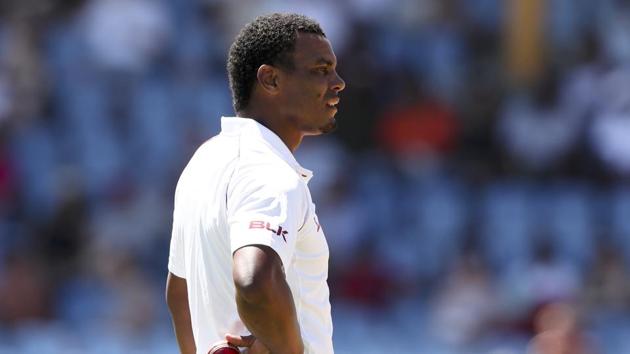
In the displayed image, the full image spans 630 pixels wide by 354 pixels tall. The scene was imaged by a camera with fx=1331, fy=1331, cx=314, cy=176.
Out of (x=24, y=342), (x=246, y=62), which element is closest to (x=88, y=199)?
(x=24, y=342)

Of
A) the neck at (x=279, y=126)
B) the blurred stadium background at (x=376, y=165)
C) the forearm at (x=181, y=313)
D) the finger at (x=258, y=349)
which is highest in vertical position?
the blurred stadium background at (x=376, y=165)

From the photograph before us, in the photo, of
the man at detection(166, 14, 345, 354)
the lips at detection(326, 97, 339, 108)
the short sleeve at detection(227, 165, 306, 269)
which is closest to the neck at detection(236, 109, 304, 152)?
the man at detection(166, 14, 345, 354)

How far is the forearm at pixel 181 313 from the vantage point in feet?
12.5

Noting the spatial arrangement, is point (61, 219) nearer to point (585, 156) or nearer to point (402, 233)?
point (402, 233)

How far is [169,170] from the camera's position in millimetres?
11094

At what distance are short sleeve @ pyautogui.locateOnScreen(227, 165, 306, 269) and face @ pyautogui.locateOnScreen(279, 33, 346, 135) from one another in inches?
9.6

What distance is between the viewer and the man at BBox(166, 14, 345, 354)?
3.29 m

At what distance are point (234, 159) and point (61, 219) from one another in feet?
25.2

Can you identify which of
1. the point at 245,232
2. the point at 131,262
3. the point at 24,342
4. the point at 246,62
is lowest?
the point at 245,232

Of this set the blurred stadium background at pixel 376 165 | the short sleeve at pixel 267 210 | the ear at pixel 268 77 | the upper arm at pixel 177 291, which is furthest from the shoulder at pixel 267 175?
the blurred stadium background at pixel 376 165

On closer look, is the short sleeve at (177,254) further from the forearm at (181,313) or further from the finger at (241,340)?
the finger at (241,340)

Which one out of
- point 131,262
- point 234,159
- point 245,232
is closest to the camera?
point 245,232

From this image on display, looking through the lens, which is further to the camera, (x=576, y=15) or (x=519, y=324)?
(x=576, y=15)

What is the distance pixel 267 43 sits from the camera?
137 inches
